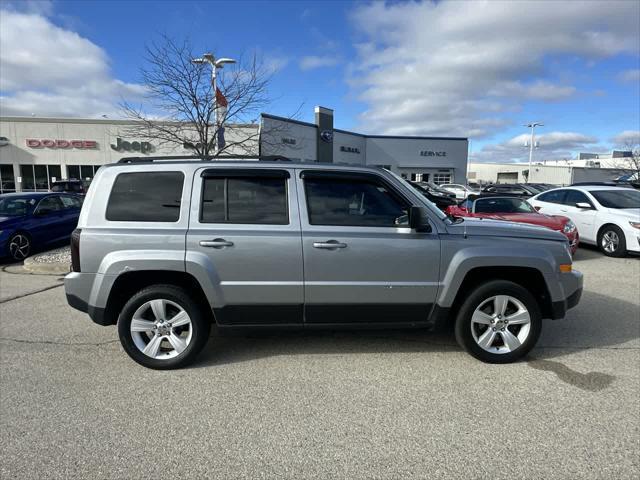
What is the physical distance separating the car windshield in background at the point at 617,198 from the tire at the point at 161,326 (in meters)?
9.88

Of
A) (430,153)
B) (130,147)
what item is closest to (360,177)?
(130,147)

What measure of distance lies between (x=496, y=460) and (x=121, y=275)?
3243 millimetres

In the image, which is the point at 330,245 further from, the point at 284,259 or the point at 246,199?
the point at 246,199

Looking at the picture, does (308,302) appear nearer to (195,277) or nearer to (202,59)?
(195,277)

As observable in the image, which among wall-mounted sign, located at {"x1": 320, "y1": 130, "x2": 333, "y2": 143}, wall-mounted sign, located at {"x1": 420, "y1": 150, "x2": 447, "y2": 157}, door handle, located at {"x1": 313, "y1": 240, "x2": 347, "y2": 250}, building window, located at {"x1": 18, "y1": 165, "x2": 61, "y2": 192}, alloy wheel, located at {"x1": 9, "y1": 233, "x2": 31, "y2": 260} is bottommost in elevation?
alloy wheel, located at {"x1": 9, "y1": 233, "x2": 31, "y2": 260}

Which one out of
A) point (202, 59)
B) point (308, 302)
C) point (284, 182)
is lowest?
point (308, 302)

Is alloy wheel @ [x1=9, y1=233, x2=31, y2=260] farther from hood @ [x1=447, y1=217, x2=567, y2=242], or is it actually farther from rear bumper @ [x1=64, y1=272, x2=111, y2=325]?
hood @ [x1=447, y1=217, x2=567, y2=242]

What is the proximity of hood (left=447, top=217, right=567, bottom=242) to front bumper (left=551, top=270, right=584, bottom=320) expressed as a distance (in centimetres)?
37

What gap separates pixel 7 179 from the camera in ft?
108

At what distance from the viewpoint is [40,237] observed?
9.50m

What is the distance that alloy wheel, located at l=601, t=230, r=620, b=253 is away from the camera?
9062 mm

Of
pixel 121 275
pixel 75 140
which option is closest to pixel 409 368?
pixel 121 275

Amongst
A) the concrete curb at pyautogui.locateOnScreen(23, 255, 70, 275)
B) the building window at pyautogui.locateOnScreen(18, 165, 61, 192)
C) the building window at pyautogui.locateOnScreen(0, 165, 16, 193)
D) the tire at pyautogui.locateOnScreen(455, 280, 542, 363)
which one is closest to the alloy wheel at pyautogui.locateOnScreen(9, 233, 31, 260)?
the concrete curb at pyautogui.locateOnScreen(23, 255, 70, 275)

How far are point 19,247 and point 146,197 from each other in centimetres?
740
